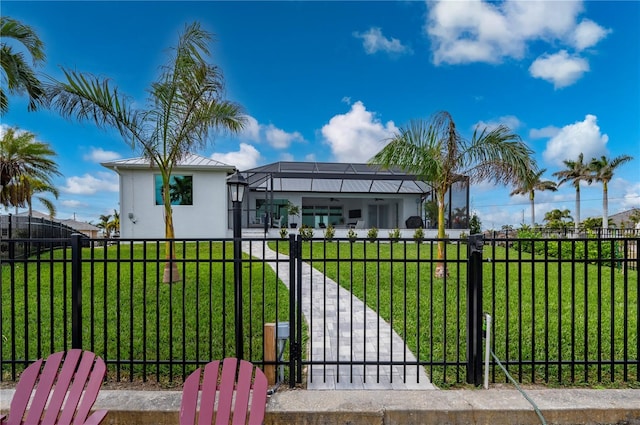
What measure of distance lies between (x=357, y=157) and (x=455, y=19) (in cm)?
1624

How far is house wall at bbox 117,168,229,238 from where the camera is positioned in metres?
14.6

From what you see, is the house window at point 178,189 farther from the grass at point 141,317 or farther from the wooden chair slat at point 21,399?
the wooden chair slat at point 21,399

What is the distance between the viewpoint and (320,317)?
5.32 m

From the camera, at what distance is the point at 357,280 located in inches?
303

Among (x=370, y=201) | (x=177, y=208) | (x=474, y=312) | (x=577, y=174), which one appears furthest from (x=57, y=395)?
(x=577, y=174)

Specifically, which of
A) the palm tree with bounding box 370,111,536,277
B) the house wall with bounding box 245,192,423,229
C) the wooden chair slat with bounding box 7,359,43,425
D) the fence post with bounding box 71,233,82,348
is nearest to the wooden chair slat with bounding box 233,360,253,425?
the wooden chair slat with bounding box 7,359,43,425

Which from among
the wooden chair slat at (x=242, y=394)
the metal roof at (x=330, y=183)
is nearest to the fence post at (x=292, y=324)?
the wooden chair slat at (x=242, y=394)

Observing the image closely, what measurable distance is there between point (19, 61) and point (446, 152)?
10522mm

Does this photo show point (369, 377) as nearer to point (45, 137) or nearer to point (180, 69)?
point (180, 69)

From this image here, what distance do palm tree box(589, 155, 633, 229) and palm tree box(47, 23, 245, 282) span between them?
34516 mm

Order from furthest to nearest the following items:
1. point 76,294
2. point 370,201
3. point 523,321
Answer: point 370,201
point 523,321
point 76,294

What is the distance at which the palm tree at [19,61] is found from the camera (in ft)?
25.4

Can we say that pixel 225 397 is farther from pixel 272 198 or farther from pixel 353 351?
pixel 272 198

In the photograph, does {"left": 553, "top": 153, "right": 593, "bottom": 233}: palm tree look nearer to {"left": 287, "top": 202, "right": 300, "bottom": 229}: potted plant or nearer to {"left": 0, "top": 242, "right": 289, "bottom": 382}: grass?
{"left": 287, "top": 202, "right": 300, "bottom": 229}: potted plant
